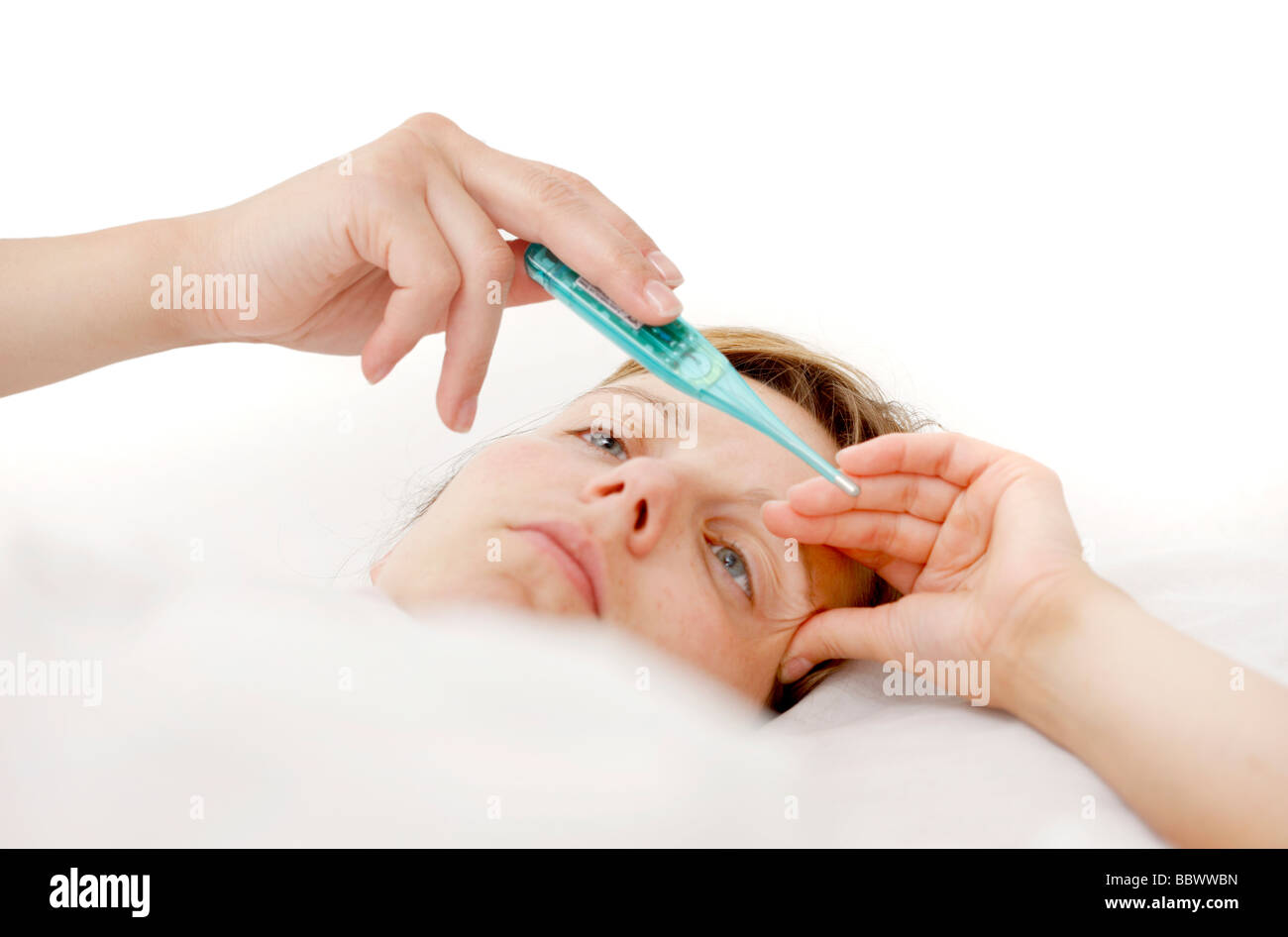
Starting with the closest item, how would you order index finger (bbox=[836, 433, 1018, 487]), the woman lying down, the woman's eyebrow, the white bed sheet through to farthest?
the white bed sheet → the woman lying down → index finger (bbox=[836, 433, 1018, 487]) → the woman's eyebrow

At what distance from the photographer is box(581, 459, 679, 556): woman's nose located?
48.8 inches

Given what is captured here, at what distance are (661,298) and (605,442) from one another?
29 centimetres

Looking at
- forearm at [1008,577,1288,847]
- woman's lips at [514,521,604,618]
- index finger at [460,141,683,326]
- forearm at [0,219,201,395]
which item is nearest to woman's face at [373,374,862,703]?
woman's lips at [514,521,604,618]

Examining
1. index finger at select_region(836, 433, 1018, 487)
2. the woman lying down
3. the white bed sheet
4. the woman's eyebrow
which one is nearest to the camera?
the white bed sheet

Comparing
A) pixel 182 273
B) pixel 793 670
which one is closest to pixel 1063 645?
pixel 793 670

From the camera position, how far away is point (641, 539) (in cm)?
124

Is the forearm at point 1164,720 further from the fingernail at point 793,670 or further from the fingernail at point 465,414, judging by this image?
the fingernail at point 465,414

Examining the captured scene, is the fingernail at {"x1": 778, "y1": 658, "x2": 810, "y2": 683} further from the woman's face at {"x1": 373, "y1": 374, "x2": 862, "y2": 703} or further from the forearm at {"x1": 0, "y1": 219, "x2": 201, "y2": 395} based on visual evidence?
the forearm at {"x1": 0, "y1": 219, "x2": 201, "y2": 395}

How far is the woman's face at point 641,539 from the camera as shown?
48.6 inches

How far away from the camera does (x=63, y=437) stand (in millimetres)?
2146

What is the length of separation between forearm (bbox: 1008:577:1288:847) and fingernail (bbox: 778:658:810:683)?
0.31 meters

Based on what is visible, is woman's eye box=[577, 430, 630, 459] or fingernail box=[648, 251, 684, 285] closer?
fingernail box=[648, 251, 684, 285]
